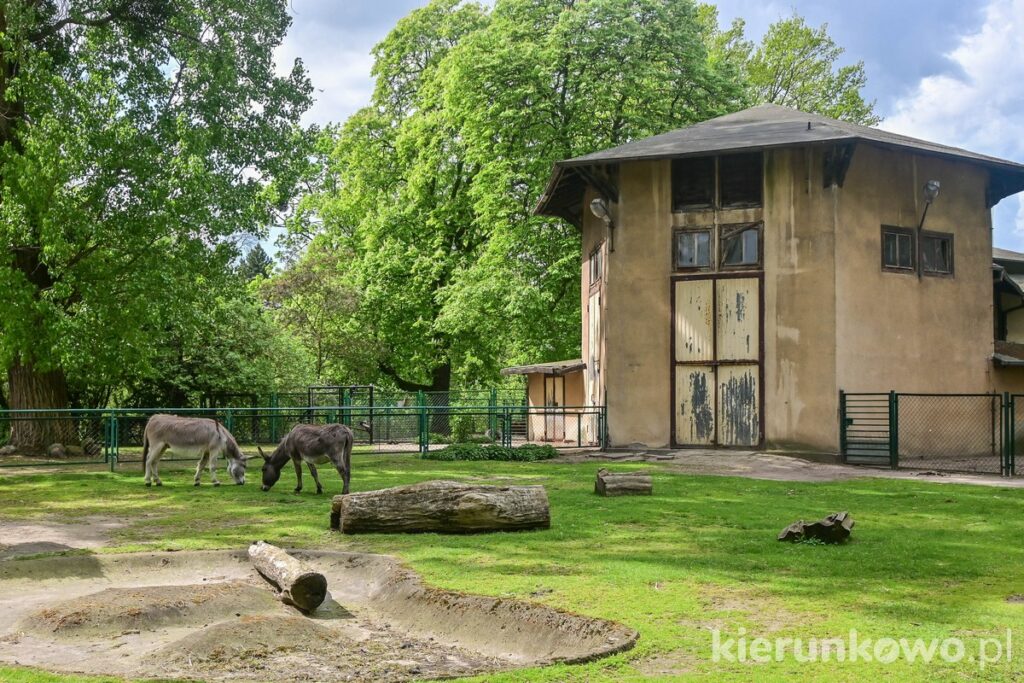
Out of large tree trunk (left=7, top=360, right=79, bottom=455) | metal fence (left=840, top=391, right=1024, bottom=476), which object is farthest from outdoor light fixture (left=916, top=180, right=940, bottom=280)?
large tree trunk (left=7, top=360, right=79, bottom=455)

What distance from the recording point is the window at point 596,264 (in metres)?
26.6

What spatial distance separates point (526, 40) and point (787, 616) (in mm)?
30514

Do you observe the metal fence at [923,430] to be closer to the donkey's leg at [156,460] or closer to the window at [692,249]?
the window at [692,249]

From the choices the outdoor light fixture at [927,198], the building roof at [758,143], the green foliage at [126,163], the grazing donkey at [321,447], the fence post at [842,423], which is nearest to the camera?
the grazing donkey at [321,447]

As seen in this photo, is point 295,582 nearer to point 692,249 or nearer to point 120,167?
→ point 120,167

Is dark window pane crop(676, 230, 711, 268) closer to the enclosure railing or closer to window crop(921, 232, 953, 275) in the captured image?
the enclosure railing

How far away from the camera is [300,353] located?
36.2 meters

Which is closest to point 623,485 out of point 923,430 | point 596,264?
point 923,430

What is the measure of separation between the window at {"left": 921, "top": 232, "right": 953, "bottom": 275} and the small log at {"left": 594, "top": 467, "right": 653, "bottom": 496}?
43.9ft

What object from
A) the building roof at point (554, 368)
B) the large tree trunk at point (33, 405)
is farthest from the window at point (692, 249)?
the large tree trunk at point (33, 405)

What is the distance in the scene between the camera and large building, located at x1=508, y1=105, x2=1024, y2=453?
23203mm

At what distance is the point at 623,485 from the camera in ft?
48.4

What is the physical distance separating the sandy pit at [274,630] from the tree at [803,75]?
3915 centimetres

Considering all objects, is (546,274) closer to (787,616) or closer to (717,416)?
(717,416)
